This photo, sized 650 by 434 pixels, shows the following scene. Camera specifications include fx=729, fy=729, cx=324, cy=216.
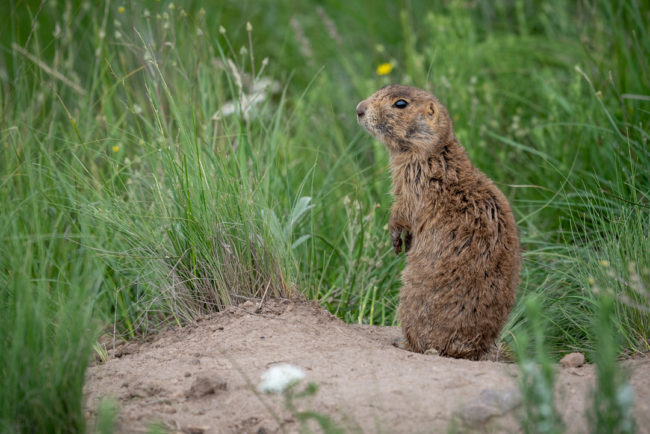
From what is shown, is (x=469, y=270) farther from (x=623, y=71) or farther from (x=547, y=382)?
(x=623, y=71)

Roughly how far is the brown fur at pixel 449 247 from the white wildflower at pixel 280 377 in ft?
2.76

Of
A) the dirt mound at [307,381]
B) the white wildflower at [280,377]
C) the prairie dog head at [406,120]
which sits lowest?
the dirt mound at [307,381]

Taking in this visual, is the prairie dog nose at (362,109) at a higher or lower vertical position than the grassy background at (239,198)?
higher

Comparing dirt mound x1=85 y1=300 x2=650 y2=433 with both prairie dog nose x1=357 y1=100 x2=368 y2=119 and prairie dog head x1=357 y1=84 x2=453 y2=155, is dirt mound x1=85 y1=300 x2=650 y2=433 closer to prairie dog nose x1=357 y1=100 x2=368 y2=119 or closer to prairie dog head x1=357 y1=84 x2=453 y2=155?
prairie dog head x1=357 y1=84 x2=453 y2=155

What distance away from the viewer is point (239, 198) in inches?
144

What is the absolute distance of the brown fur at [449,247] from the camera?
3.43 m

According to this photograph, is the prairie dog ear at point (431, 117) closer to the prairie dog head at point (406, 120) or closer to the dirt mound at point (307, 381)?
the prairie dog head at point (406, 120)

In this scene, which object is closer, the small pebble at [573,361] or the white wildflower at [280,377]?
the white wildflower at [280,377]

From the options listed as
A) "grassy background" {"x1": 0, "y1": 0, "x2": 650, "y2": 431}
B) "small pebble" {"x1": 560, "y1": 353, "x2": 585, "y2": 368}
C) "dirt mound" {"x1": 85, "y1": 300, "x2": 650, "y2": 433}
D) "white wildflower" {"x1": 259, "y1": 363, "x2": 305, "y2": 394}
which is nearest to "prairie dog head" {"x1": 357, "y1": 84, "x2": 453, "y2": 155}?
"grassy background" {"x1": 0, "y1": 0, "x2": 650, "y2": 431}

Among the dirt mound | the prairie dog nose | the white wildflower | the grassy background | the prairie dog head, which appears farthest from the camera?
the prairie dog nose

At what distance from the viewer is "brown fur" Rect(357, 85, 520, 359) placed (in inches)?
135

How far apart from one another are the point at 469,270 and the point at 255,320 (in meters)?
1.04

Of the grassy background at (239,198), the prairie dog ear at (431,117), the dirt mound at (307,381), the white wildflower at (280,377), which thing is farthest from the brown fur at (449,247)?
the white wildflower at (280,377)

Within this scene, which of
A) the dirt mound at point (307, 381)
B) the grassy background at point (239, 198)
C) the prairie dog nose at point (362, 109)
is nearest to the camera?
the dirt mound at point (307, 381)
